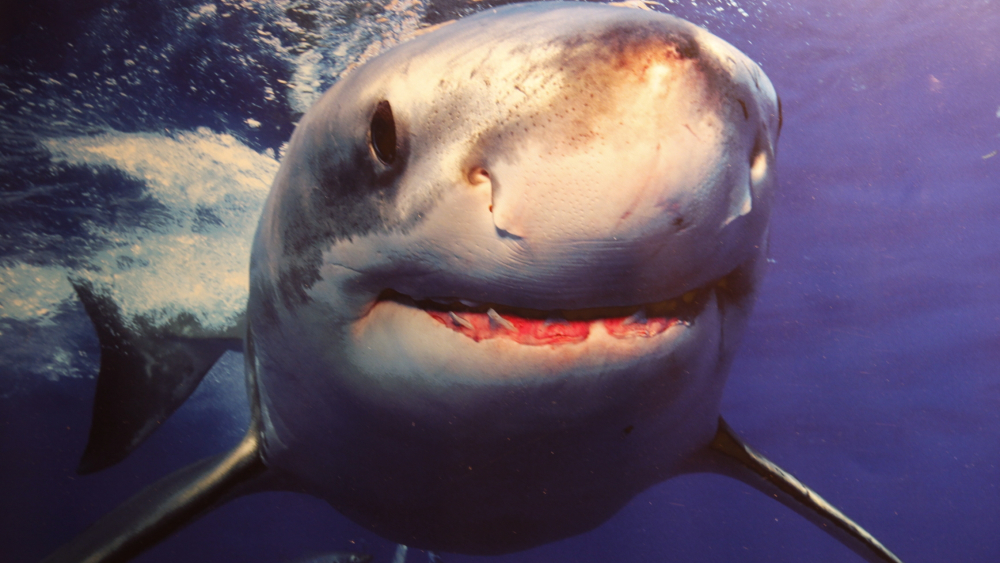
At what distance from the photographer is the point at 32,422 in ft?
85.9

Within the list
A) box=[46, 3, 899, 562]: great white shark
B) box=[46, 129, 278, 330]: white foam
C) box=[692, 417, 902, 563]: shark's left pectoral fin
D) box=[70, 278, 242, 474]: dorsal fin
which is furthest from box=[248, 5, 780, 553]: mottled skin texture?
box=[46, 129, 278, 330]: white foam

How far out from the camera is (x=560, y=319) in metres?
1.25

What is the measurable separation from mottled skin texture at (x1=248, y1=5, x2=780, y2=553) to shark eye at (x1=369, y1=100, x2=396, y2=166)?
0.02m

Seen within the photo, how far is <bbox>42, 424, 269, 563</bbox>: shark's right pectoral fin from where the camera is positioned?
266 centimetres

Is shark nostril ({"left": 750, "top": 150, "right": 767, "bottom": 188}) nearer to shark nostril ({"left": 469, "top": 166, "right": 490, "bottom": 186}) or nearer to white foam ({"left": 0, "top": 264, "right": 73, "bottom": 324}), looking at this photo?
shark nostril ({"left": 469, "top": 166, "right": 490, "bottom": 186})

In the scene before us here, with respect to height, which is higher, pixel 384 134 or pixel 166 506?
pixel 384 134

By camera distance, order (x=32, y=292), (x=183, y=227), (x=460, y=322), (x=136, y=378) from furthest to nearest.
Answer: (x=32, y=292) → (x=183, y=227) → (x=136, y=378) → (x=460, y=322)

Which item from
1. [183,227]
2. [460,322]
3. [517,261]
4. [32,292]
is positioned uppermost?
[517,261]

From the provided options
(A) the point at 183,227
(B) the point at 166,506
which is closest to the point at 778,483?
(B) the point at 166,506

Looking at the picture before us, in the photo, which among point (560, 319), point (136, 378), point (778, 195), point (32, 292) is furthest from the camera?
point (32, 292)

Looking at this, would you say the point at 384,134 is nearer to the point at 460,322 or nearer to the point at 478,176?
the point at 478,176

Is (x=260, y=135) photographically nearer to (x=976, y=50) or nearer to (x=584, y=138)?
(x=584, y=138)

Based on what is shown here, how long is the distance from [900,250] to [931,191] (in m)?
1.83

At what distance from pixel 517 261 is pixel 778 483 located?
9.01ft
